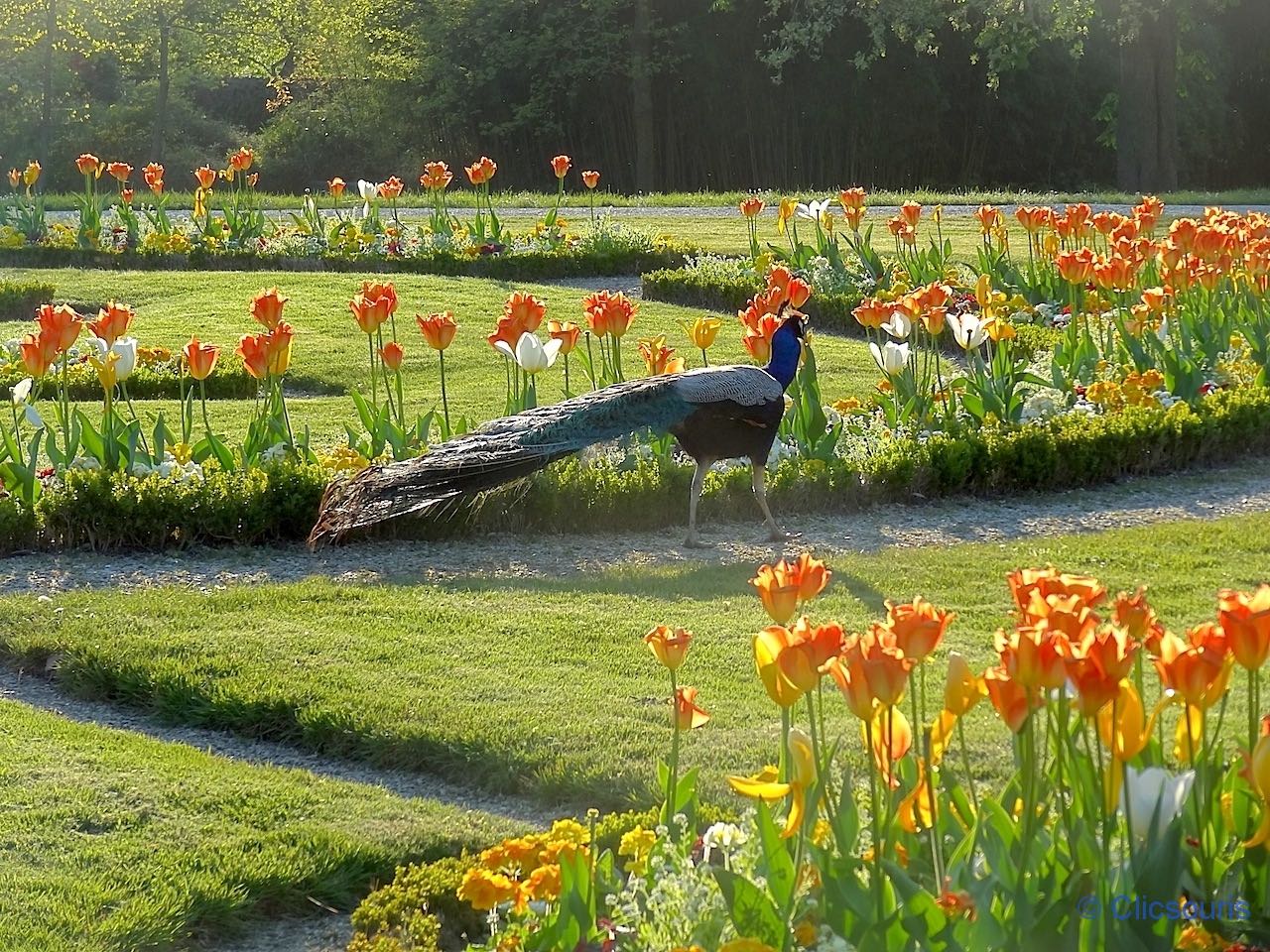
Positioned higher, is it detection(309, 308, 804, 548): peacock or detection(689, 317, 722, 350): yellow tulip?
Answer: detection(689, 317, 722, 350): yellow tulip

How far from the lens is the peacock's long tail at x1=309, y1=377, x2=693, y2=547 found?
267 inches


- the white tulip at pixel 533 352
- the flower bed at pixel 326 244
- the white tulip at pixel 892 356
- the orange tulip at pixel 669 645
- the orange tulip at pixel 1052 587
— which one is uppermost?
the flower bed at pixel 326 244

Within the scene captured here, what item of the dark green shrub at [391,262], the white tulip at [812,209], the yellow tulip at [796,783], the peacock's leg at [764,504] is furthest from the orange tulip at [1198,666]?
the dark green shrub at [391,262]

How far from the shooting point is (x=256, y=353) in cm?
705

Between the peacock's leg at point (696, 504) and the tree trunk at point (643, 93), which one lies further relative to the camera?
the tree trunk at point (643, 93)

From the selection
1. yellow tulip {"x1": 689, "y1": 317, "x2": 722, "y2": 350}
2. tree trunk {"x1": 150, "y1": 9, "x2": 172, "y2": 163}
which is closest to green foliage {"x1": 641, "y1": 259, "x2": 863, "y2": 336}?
yellow tulip {"x1": 689, "y1": 317, "x2": 722, "y2": 350}

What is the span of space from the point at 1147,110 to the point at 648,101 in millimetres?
8807

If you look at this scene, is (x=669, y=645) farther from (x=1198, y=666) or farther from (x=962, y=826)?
(x=1198, y=666)

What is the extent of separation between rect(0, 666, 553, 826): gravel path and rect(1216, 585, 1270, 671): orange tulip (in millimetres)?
2521

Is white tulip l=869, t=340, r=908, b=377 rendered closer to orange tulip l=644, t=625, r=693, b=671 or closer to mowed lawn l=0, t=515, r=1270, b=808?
mowed lawn l=0, t=515, r=1270, b=808

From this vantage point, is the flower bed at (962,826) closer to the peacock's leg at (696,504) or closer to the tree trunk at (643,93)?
the peacock's leg at (696,504)

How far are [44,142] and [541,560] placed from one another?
979 inches

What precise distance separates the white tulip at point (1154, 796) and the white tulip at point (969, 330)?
502 cm

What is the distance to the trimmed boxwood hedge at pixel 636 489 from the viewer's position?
24.0 feet
